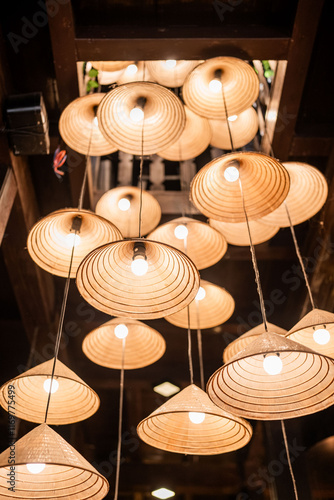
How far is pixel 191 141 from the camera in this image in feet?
14.2

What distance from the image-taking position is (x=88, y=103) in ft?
12.4

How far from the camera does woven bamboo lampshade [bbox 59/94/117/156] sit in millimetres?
3725

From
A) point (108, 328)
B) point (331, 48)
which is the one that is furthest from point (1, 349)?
point (331, 48)

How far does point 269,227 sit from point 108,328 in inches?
60.9

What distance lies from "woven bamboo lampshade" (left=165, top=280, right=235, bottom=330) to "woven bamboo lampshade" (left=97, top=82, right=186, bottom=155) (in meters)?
1.19

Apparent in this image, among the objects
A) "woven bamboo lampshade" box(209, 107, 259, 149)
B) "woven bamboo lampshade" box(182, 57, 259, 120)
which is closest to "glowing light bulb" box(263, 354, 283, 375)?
"woven bamboo lampshade" box(182, 57, 259, 120)

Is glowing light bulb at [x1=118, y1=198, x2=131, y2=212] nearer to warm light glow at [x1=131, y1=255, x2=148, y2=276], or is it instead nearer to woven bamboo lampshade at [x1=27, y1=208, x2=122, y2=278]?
woven bamboo lampshade at [x1=27, y1=208, x2=122, y2=278]

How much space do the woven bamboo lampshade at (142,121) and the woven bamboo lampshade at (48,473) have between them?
6.41 feet

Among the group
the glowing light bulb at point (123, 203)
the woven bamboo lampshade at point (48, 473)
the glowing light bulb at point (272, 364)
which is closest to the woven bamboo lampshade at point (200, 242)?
the glowing light bulb at point (123, 203)

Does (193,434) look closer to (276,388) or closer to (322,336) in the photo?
(276,388)

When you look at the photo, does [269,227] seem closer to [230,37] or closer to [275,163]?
[275,163]

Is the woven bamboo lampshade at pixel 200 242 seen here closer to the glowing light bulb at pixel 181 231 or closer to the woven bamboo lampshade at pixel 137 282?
the glowing light bulb at pixel 181 231

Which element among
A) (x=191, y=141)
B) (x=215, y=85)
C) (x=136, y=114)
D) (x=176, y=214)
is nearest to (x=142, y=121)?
(x=136, y=114)

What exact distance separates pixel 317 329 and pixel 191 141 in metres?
2.30
